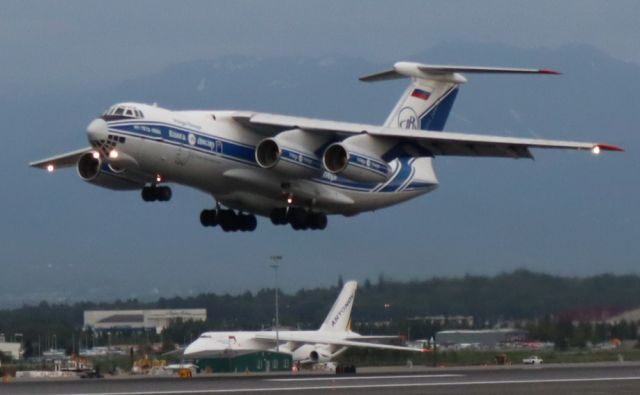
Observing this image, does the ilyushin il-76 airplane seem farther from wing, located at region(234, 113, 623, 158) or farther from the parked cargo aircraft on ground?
the parked cargo aircraft on ground

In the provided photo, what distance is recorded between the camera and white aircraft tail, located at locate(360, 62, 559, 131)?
32250 millimetres

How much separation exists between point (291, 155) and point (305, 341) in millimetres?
17390

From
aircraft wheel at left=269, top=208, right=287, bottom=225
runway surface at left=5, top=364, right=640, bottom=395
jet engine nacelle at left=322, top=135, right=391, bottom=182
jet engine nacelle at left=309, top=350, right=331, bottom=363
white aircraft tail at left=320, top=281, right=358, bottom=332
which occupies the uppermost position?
jet engine nacelle at left=322, top=135, right=391, bottom=182

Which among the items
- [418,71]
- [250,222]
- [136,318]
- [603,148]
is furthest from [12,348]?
[603,148]

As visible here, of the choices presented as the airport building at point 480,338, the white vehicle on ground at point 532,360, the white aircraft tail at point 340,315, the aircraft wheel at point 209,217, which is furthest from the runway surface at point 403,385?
the white aircraft tail at point 340,315

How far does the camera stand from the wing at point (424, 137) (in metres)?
29.1

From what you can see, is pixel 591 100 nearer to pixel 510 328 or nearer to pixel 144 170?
pixel 510 328

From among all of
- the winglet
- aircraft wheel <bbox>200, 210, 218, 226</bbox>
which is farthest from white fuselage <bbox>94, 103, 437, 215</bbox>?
the winglet

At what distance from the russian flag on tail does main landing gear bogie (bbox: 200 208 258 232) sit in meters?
4.34

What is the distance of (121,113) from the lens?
90.3ft

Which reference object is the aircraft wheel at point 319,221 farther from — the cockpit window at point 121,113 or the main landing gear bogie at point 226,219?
the cockpit window at point 121,113

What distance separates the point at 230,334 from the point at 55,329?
5.38 meters

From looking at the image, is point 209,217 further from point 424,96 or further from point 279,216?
point 424,96

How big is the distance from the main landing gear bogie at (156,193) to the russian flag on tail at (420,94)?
6105 millimetres
